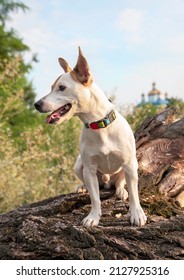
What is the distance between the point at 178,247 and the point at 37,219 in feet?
3.20

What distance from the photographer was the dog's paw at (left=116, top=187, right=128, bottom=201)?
3490mm

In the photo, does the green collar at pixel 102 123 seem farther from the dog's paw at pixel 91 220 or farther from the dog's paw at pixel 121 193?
the dog's paw at pixel 121 193

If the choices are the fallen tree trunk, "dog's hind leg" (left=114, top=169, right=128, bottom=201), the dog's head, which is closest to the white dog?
the dog's head

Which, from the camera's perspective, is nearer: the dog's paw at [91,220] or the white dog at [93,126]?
the white dog at [93,126]

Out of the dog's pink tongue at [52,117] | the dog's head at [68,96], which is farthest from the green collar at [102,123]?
the dog's pink tongue at [52,117]

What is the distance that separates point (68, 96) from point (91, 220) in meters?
0.87

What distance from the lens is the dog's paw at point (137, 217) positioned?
9.86 ft

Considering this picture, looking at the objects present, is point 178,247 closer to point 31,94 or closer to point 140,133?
point 140,133

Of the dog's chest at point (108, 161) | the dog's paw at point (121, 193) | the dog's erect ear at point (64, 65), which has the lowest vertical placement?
the dog's paw at point (121, 193)

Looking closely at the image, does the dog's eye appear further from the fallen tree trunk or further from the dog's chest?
the fallen tree trunk

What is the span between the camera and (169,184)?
3.76m

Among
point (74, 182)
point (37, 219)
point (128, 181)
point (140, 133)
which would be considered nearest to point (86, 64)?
point (128, 181)

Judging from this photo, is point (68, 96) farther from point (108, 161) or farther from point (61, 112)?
point (108, 161)

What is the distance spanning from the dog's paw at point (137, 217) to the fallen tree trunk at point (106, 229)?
50mm
